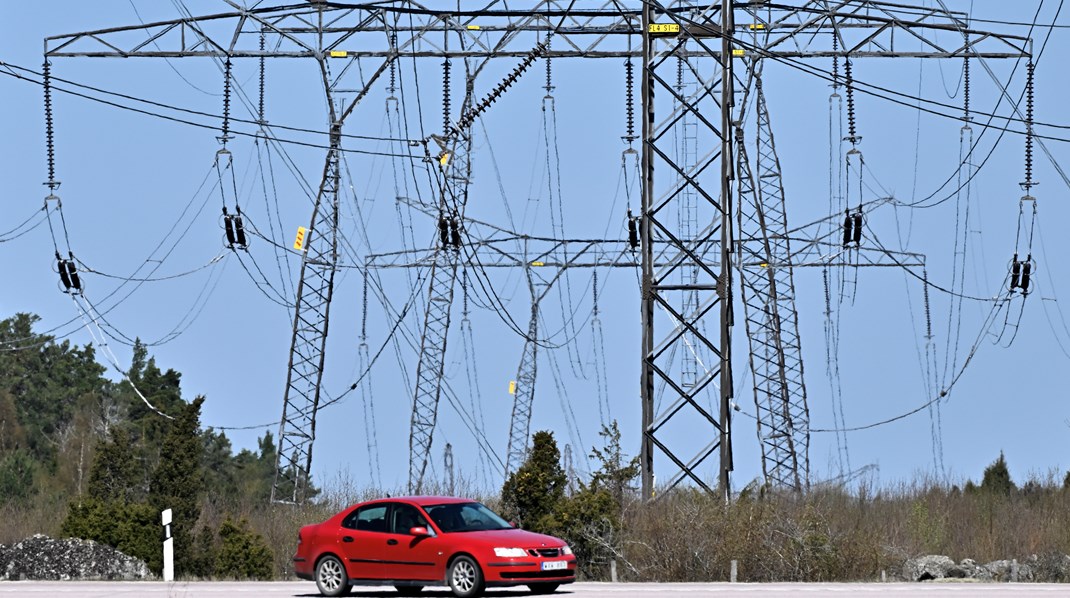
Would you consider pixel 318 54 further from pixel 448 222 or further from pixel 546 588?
pixel 546 588

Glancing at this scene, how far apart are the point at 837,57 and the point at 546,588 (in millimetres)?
21585

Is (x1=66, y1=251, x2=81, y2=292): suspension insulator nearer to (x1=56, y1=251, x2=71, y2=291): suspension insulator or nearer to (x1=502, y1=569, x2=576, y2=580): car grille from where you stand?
(x1=56, y1=251, x2=71, y2=291): suspension insulator

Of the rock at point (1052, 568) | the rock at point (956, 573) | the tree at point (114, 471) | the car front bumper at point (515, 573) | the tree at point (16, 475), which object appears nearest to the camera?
the car front bumper at point (515, 573)

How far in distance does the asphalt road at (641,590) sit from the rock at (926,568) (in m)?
2.89

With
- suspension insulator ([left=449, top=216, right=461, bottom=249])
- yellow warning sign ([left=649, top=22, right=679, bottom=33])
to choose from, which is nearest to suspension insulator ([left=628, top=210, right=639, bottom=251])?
suspension insulator ([left=449, top=216, right=461, bottom=249])

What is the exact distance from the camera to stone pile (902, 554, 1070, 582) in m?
29.6

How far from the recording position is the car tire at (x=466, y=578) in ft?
77.6

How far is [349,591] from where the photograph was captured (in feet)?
82.2

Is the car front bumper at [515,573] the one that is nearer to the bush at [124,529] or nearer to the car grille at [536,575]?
the car grille at [536,575]

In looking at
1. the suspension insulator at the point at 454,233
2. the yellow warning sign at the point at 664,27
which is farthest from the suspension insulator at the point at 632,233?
the yellow warning sign at the point at 664,27

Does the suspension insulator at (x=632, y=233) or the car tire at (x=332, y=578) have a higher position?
the suspension insulator at (x=632, y=233)

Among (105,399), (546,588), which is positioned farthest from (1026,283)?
(105,399)

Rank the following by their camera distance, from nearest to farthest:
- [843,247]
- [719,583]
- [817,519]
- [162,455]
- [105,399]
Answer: [719,583] → [817,519] → [162,455] → [843,247] → [105,399]

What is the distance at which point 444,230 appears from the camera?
48875 millimetres
